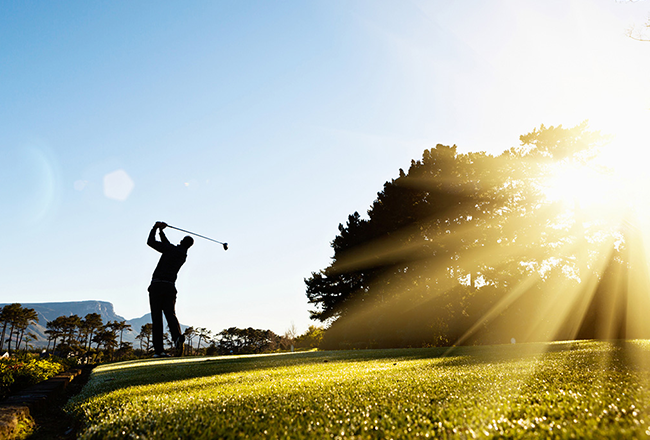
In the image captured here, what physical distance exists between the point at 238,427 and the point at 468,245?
1000 inches

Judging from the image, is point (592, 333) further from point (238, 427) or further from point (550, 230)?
point (238, 427)

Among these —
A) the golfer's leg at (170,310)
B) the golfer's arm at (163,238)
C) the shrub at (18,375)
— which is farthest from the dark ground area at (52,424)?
the golfer's arm at (163,238)

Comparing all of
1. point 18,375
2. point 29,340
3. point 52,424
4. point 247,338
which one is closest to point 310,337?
point 29,340

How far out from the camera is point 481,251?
24.7 metres

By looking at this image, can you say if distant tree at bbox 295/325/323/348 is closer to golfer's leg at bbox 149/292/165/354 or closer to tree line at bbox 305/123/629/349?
tree line at bbox 305/123/629/349

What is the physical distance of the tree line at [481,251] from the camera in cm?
2112

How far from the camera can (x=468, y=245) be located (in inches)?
981

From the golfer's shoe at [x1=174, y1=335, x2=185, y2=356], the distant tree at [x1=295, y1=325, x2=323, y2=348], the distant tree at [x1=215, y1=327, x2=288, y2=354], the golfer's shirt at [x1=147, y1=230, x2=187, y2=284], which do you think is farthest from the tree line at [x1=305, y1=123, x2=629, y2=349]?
the distant tree at [x1=215, y1=327, x2=288, y2=354]

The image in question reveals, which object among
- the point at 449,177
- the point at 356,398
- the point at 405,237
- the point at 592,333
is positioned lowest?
the point at 592,333

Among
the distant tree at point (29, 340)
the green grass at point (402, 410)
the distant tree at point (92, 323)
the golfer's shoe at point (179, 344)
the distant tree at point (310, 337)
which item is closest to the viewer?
the green grass at point (402, 410)

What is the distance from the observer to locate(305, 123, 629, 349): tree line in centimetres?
2112

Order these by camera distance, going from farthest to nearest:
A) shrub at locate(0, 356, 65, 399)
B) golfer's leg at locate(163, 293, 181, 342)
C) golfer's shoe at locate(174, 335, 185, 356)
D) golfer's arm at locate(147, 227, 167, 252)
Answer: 1. golfer's shoe at locate(174, 335, 185, 356)
2. golfer's leg at locate(163, 293, 181, 342)
3. golfer's arm at locate(147, 227, 167, 252)
4. shrub at locate(0, 356, 65, 399)

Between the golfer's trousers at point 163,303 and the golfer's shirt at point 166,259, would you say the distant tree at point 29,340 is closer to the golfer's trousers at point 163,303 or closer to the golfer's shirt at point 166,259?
the golfer's trousers at point 163,303

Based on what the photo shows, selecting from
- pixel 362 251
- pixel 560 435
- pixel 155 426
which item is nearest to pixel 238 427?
pixel 155 426
